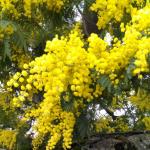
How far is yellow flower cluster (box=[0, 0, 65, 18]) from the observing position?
443cm

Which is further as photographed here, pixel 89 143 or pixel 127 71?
pixel 89 143

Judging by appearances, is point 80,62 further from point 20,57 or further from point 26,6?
point 20,57

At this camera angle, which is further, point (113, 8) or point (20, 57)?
point (20, 57)

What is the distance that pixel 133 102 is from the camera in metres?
5.53

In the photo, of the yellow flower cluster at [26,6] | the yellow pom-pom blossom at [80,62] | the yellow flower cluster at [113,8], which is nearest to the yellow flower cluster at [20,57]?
the yellow flower cluster at [26,6]

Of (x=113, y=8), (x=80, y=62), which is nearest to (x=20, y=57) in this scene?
(x=113, y=8)

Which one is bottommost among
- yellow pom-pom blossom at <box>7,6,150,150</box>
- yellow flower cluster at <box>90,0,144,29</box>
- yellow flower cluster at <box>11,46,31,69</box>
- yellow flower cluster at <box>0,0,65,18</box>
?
yellow pom-pom blossom at <box>7,6,150,150</box>

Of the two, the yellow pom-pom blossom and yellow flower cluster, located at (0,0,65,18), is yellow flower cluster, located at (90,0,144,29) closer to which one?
yellow flower cluster, located at (0,0,65,18)

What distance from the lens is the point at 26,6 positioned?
460 centimetres

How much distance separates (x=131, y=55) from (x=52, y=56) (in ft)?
2.01

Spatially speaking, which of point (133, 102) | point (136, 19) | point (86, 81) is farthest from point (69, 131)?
point (133, 102)

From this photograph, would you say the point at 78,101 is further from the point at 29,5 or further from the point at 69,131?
the point at 29,5

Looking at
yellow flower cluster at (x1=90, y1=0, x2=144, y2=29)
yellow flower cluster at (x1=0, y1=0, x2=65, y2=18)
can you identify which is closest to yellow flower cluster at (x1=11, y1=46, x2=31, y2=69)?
yellow flower cluster at (x1=0, y1=0, x2=65, y2=18)

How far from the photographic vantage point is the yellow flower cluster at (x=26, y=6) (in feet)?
14.5
